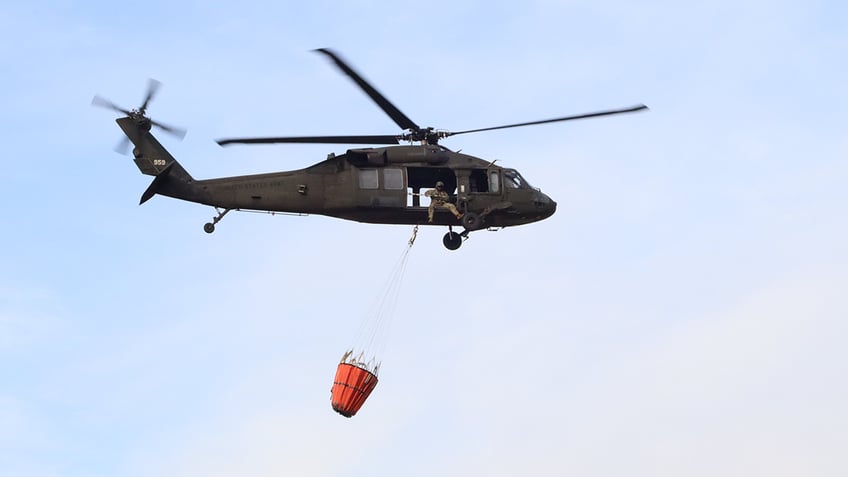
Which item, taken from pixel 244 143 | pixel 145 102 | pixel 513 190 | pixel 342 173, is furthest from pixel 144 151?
pixel 513 190

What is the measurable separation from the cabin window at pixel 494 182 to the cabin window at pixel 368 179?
3350mm

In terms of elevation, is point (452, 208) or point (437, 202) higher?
point (437, 202)

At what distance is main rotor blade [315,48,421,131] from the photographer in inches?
1040

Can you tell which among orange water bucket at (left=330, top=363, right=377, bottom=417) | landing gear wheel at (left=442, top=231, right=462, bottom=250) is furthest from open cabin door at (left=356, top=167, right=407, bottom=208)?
orange water bucket at (left=330, top=363, right=377, bottom=417)

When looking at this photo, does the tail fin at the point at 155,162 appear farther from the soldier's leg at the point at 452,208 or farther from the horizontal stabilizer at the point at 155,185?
the soldier's leg at the point at 452,208

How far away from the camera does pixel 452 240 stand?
31.5 meters

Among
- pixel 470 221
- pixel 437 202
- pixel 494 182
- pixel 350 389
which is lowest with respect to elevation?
pixel 350 389

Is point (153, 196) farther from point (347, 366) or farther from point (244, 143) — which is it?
point (347, 366)

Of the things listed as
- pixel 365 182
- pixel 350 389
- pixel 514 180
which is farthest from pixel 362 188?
pixel 350 389

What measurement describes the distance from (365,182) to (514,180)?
453 cm

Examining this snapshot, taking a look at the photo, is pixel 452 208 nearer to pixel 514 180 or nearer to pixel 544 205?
pixel 514 180

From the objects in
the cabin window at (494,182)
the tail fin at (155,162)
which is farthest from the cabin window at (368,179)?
the tail fin at (155,162)

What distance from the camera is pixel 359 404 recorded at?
1169 inches

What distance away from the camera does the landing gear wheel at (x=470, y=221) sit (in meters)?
31.0
